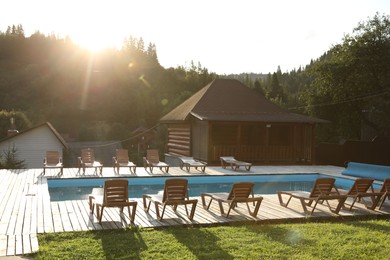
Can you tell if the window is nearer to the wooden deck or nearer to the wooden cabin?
the wooden cabin

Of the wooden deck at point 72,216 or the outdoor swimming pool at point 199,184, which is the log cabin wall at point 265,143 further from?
the wooden deck at point 72,216

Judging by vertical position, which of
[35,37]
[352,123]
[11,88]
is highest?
[35,37]

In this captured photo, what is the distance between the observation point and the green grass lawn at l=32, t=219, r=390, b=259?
6672mm

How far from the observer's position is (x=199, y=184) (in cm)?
1708

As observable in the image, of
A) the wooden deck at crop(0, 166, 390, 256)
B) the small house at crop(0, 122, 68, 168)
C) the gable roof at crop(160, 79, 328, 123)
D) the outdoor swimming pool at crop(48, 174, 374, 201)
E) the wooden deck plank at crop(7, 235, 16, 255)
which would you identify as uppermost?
the gable roof at crop(160, 79, 328, 123)

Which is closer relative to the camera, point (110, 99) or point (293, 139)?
point (293, 139)

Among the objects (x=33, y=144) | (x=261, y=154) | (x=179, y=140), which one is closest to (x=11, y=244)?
(x=261, y=154)

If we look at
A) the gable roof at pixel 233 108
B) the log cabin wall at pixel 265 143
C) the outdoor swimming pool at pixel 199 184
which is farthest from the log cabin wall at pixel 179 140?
the outdoor swimming pool at pixel 199 184

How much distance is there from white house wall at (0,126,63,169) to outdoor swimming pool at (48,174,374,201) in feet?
27.3

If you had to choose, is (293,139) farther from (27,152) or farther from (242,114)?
(27,152)

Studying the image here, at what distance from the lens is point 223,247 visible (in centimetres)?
714

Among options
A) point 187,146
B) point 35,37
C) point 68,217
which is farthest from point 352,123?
point 35,37

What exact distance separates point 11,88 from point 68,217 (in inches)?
2208

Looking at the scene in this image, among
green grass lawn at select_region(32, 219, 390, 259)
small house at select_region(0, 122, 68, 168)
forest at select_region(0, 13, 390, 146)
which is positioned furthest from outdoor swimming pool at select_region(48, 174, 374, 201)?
forest at select_region(0, 13, 390, 146)
